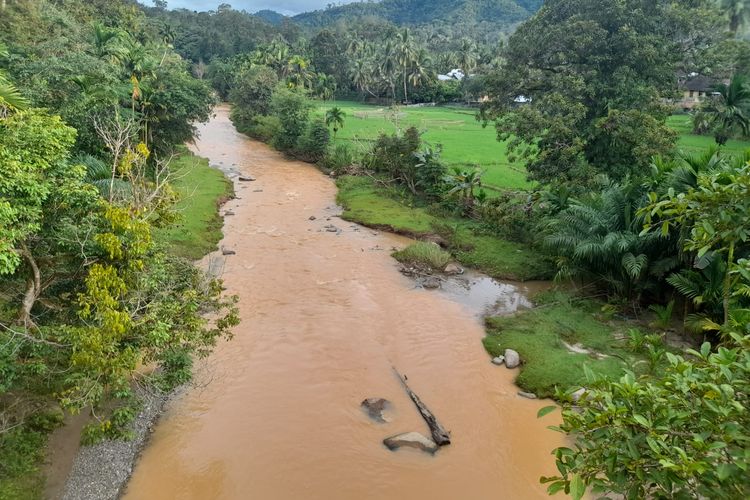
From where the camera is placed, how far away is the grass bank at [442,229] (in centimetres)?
1834

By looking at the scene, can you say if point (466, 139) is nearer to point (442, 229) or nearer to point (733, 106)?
point (733, 106)

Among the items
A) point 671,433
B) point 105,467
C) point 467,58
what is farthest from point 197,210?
point 467,58

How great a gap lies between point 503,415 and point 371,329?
4573mm

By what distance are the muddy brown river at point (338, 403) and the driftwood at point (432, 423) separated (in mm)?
147

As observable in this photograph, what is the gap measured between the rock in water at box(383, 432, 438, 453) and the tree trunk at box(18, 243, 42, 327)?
6233 millimetres

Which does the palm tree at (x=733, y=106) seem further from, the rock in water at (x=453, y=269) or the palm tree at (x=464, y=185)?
the rock in water at (x=453, y=269)

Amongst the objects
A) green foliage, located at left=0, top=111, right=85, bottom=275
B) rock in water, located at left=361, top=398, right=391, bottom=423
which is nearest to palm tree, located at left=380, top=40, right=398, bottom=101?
rock in water, located at left=361, top=398, right=391, bottom=423

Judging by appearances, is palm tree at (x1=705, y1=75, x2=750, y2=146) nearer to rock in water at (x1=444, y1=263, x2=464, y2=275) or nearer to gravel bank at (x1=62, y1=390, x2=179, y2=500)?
rock in water at (x1=444, y1=263, x2=464, y2=275)

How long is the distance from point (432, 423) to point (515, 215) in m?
11.5

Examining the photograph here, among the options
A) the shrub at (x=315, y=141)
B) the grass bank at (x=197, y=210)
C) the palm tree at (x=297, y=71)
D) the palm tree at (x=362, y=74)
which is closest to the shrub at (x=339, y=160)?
the shrub at (x=315, y=141)

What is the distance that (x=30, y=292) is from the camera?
8344 mm

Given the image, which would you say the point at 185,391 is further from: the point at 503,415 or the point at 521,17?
the point at 521,17

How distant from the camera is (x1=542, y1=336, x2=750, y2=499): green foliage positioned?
2965 millimetres

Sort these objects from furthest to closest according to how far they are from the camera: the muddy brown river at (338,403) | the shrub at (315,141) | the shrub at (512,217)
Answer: the shrub at (315,141), the shrub at (512,217), the muddy brown river at (338,403)
